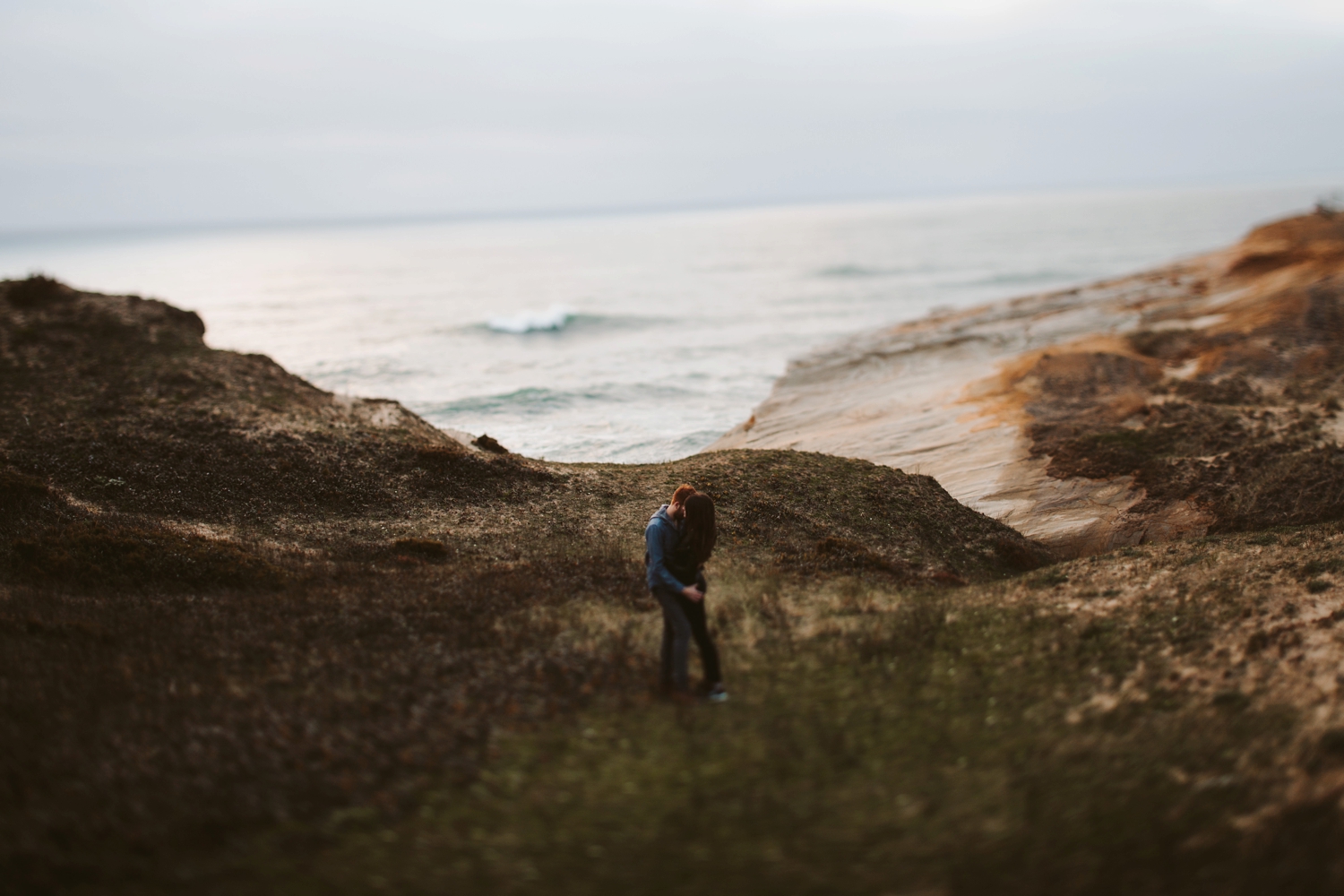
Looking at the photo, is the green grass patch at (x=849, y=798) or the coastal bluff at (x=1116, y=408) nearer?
the green grass patch at (x=849, y=798)

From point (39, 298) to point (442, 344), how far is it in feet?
128

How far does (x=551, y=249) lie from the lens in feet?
620

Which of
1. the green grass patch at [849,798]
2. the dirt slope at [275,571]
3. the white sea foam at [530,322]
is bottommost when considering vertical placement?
the green grass patch at [849,798]

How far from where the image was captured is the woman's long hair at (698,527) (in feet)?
37.2

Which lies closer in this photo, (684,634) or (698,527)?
(684,634)

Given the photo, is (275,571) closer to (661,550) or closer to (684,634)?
(661,550)

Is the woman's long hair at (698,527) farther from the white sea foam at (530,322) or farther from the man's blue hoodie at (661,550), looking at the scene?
the white sea foam at (530,322)

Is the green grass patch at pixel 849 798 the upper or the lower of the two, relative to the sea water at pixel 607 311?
lower

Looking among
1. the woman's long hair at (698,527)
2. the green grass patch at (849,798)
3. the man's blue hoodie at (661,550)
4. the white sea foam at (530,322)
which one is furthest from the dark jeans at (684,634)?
the white sea foam at (530,322)

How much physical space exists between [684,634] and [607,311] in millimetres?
73420

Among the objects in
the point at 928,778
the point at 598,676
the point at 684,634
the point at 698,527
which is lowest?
the point at 928,778

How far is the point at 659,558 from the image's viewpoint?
1131 centimetres

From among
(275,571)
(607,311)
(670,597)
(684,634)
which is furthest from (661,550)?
(607,311)

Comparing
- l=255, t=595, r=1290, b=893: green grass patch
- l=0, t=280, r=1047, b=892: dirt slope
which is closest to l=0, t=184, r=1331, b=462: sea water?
l=0, t=280, r=1047, b=892: dirt slope
